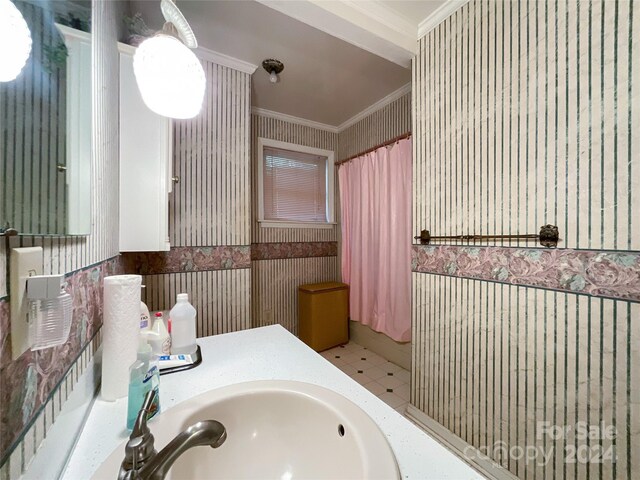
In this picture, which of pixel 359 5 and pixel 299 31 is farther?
pixel 299 31

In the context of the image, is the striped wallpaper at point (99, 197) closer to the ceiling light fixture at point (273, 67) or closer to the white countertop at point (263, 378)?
the white countertop at point (263, 378)

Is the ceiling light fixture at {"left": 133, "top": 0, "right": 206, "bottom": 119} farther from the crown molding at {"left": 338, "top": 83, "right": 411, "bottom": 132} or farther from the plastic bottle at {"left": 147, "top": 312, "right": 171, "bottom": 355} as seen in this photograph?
the crown molding at {"left": 338, "top": 83, "right": 411, "bottom": 132}

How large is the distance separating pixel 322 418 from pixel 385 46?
6.11 feet

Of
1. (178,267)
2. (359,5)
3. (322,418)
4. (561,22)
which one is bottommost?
(322,418)

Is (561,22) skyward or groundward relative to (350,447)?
skyward

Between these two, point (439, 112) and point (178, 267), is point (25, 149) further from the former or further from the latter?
point (439, 112)

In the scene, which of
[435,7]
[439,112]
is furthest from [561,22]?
[435,7]

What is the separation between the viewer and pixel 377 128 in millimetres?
2533

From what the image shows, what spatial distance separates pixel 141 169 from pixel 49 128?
0.83 meters

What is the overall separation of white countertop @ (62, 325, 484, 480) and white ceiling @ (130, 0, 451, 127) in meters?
1.58

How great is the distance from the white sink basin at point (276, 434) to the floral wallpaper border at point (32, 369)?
7.2 inches

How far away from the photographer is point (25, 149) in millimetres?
368

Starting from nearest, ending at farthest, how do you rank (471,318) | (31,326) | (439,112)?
1. (31,326)
2. (471,318)
3. (439,112)

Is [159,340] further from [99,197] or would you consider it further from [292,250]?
[292,250]
